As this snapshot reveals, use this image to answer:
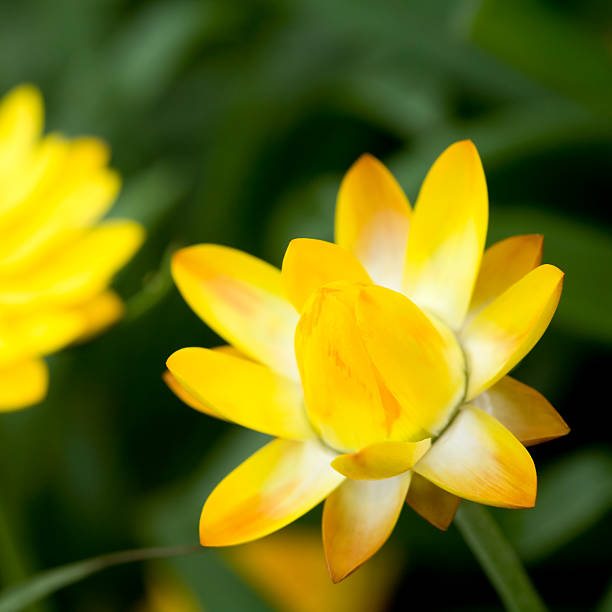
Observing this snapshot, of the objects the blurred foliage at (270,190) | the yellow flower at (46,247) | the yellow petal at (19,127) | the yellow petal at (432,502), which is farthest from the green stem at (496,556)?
the yellow petal at (19,127)

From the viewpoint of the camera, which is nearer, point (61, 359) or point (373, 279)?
point (373, 279)

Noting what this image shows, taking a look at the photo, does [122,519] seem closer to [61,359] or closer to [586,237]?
[61,359]

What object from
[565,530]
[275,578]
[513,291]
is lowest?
[275,578]

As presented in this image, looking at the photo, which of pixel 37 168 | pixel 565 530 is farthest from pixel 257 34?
pixel 565 530

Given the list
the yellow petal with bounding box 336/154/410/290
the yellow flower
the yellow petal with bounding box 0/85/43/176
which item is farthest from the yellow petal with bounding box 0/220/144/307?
the yellow petal with bounding box 336/154/410/290

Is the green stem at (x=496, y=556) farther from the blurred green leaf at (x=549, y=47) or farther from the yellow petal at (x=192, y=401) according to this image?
the blurred green leaf at (x=549, y=47)

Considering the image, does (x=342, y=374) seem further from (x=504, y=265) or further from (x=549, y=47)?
(x=549, y=47)
